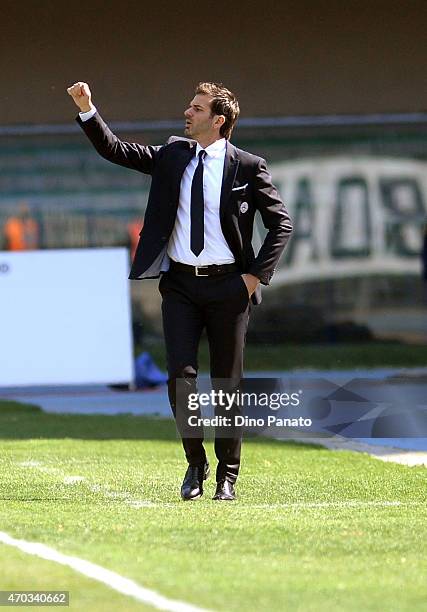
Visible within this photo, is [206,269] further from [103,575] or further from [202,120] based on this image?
[103,575]

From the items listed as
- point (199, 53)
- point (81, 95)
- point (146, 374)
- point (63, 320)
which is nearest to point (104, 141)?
point (81, 95)

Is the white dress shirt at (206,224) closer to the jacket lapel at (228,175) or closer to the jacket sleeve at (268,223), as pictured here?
the jacket lapel at (228,175)

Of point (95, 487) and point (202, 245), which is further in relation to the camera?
point (95, 487)

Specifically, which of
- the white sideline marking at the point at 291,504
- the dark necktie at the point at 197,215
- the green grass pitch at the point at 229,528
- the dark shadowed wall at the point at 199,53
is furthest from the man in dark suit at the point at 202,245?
the dark shadowed wall at the point at 199,53

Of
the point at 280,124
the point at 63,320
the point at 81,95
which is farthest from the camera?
the point at 280,124

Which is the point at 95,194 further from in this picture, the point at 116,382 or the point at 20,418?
the point at 20,418

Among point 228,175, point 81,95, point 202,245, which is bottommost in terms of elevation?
point 202,245

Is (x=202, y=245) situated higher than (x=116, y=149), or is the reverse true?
(x=116, y=149)

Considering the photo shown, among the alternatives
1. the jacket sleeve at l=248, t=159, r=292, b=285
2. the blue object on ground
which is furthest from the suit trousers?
the blue object on ground

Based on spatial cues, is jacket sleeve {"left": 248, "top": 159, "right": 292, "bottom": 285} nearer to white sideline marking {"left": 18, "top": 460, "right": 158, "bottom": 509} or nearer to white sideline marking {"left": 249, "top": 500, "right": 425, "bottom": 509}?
white sideline marking {"left": 249, "top": 500, "right": 425, "bottom": 509}

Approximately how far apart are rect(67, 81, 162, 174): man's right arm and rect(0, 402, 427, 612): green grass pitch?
1756 millimetres

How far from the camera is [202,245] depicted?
7848 millimetres

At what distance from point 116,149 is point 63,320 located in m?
7.78

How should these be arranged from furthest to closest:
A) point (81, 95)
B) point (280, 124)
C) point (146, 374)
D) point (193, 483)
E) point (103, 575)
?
point (280, 124)
point (146, 374)
point (193, 483)
point (81, 95)
point (103, 575)
